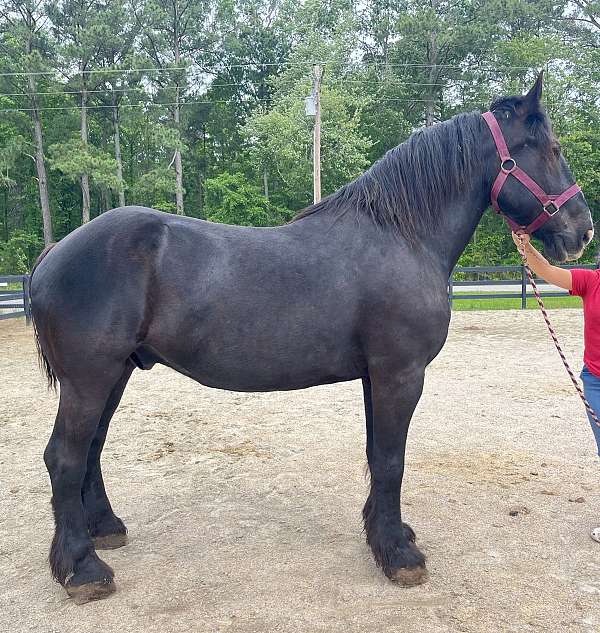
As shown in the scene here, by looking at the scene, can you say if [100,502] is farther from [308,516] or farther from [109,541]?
[308,516]

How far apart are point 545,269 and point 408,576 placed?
181 cm

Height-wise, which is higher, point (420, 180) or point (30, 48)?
point (30, 48)

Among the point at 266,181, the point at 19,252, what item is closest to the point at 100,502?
A: the point at 19,252

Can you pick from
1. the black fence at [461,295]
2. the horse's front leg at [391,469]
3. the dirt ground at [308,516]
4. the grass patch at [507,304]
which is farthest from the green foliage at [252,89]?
the horse's front leg at [391,469]

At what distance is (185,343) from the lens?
8.26ft

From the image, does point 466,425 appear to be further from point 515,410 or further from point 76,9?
point 76,9

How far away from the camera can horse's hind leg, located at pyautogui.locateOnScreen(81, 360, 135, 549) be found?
2957mm

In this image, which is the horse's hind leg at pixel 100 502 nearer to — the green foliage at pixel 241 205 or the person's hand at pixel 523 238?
the person's hand at pixel 523 238

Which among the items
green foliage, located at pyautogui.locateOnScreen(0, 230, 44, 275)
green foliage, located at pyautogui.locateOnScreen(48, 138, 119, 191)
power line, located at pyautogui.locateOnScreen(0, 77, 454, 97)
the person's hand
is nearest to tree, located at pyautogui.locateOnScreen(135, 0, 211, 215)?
power line, located at pyautogui.locateOnScreen(0, 77, 454, 97)

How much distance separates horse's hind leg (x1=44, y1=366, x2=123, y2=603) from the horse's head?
2.18 m

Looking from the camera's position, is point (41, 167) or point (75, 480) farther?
point (41, 167)

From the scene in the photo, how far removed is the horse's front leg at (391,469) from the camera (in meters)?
2.59

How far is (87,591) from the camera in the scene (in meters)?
2.48

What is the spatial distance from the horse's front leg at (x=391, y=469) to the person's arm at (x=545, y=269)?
999 mm
